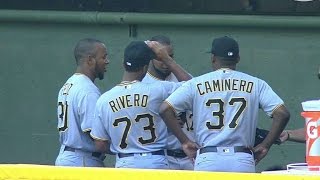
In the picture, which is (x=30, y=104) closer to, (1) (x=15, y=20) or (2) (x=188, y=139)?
(1) (x=15, y=20)

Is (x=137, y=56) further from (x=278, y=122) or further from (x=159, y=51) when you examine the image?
(x=278, y=122)

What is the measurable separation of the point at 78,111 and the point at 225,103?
46.9 inches

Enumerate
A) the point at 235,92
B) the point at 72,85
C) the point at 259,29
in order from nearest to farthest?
the point at 235,92
the point at 72,85
the point at 259,29

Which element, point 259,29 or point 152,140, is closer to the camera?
point 152,140

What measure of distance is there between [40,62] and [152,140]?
414cm

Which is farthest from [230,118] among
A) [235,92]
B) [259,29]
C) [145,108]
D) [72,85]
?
[259,29]

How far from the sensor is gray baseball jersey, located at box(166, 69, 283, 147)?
687cm

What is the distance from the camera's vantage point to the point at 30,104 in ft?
36.3

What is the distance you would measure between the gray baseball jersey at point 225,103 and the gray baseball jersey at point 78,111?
73 cm

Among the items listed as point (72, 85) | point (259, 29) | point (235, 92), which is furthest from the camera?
point (259, 29)

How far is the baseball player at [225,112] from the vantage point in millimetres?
6867

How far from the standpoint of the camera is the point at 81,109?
7375 mm

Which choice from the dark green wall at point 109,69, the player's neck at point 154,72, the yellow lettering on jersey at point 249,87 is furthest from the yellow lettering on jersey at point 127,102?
the dark green wall at point 109,69

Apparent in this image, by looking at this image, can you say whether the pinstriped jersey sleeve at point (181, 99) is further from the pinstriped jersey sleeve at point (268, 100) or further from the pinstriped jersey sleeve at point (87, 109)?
the pinstriped jersey sleeve at point (87, 109)
